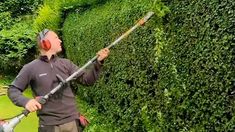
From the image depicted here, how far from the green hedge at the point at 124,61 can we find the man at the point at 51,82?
1556 millimetres

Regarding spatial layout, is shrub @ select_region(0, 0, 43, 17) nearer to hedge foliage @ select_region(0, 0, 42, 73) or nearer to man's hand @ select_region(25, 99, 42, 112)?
hedge foliage @ select_region(0, 0, 42, 73)

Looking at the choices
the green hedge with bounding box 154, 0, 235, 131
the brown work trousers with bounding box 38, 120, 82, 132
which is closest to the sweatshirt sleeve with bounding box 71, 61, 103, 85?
the brown work trousers with bounding box 38, 120, 82, 132

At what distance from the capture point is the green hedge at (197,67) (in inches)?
219

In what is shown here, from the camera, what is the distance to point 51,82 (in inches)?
242

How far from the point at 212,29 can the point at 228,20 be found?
44cm

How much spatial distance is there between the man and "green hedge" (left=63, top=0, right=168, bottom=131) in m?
1.56

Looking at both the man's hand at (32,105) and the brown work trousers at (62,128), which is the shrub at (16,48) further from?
the man's hand at (32,105)

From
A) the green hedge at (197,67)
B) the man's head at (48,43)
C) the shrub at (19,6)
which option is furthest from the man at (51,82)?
the shrub at (19,6)

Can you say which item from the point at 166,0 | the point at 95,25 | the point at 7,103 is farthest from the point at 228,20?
the point at 7,103

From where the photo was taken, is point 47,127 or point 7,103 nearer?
point 47,127

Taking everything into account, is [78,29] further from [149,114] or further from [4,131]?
[4,131]

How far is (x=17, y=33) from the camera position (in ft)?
85.4

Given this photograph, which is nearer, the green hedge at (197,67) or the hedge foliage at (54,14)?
the green hedge at (197,67)

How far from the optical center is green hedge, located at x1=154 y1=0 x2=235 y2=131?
18.2 ft
